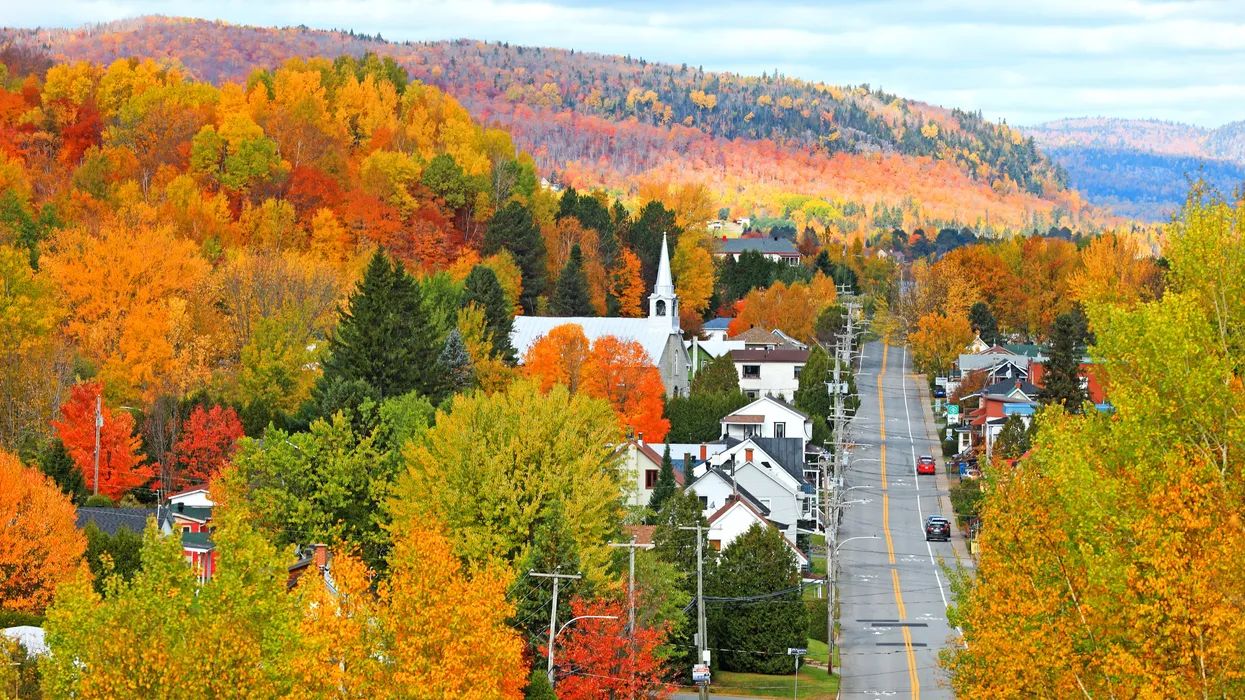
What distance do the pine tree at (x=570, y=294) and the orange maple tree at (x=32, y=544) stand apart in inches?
2915

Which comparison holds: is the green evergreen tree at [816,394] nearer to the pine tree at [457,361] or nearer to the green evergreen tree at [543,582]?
the pine tree at [457,361]

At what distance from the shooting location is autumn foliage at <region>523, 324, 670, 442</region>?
336 feet

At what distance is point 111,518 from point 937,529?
41121mm

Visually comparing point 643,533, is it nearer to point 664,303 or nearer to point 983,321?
point 664,303

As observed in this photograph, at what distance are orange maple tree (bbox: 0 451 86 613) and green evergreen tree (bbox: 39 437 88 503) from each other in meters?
9.42

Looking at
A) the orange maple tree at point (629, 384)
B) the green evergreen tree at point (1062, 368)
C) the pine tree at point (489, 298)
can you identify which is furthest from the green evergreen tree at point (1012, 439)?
the pine tree at point (489, 298)

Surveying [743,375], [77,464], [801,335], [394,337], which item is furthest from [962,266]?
[77,464]

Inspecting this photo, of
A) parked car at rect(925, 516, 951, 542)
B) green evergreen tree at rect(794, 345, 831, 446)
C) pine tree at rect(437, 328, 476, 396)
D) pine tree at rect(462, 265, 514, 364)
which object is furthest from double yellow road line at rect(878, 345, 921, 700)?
pine tree at rect(462, 265, 514, 364)

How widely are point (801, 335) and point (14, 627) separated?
10202 cm

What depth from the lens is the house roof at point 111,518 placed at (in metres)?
64.6

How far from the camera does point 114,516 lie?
65750 mm

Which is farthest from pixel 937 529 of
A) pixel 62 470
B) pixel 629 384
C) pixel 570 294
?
pixel 570 294

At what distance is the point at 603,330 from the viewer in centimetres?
12012

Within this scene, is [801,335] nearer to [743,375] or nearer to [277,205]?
[743,375]
